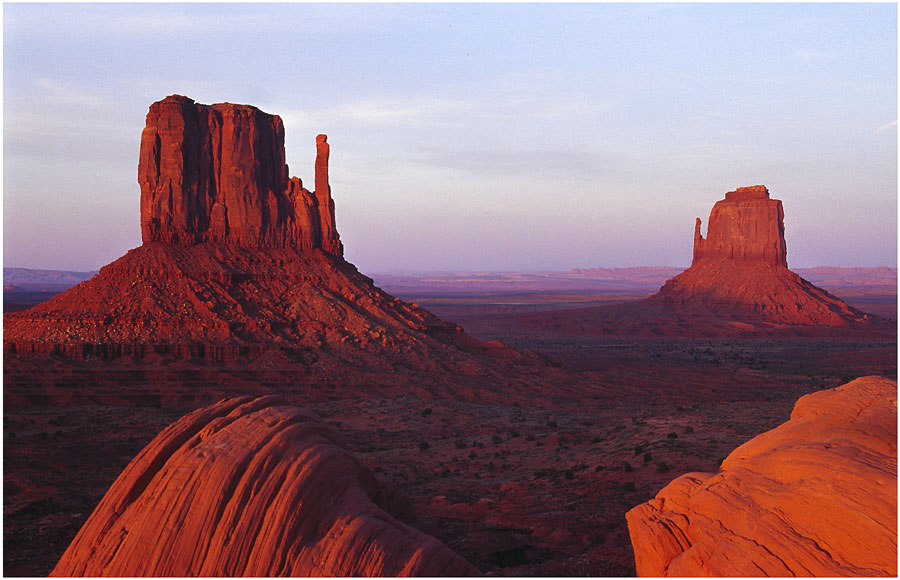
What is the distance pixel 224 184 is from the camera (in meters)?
44.4

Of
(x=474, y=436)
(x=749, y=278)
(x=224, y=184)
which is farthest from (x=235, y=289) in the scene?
(x=749, y=278)

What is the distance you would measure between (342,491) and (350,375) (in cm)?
2868

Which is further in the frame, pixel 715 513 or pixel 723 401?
pixel 723 401

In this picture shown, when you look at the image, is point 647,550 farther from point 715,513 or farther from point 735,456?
point 735,456

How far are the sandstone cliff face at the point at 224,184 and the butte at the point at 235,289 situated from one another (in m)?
0.08

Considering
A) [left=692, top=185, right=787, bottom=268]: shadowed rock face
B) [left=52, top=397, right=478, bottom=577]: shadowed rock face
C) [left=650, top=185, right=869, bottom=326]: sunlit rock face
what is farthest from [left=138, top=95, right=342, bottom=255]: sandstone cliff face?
[left=692, top=185, right=787, bottom=268]: shadowed rock face

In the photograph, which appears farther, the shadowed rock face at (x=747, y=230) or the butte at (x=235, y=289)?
the shadowed rock face at (x=747, y=230)

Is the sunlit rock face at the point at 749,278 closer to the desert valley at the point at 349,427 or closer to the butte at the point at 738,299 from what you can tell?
the butte at the point at 738,299

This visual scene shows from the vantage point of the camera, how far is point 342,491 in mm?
8805

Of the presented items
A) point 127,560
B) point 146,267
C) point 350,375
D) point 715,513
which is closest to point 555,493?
point 715,513

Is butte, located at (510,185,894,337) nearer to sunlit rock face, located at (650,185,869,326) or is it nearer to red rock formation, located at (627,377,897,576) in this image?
sunlit rock face, located at (650,185,869,326)

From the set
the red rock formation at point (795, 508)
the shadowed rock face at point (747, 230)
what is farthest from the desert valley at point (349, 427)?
the shadowed rock face at point (747, 230)

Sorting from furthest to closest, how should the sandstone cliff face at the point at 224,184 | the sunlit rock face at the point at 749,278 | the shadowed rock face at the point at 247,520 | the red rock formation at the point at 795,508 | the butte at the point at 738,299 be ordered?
the sunlit rock face at the point at 749,278, the butte at the point at 738,299, the sandstone cliff face at the point at 224,184, the shadowed rock face at the point at 247,520, the red rock formation at the point at 795,508

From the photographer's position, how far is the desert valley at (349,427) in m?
7.87
